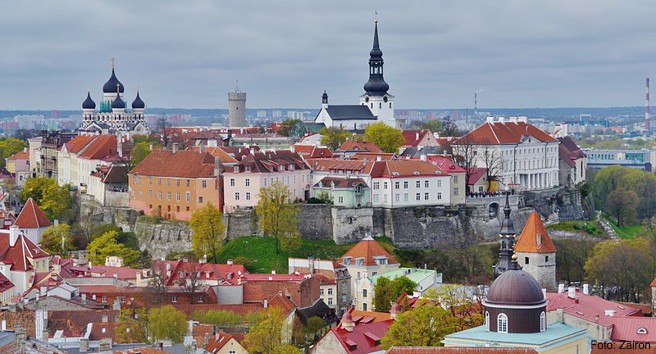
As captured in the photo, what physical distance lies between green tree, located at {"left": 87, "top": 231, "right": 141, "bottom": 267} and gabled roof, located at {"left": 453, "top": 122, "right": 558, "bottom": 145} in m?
23.3

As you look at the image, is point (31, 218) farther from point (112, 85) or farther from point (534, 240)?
point (112, 85)

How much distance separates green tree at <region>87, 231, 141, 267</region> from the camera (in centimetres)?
7794

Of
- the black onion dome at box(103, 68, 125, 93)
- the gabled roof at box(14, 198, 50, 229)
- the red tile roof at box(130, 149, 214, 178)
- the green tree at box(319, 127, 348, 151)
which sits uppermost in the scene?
the black onion dome at box(103, 68, 125, 93)

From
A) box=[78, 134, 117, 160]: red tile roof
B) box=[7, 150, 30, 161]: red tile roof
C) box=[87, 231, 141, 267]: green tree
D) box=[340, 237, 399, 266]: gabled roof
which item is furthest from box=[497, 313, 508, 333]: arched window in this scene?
box=[7, 150, 30, 161]: red tile roof

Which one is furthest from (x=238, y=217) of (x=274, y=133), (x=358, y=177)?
(x=274, y=133)

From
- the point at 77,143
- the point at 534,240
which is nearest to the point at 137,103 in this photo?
the point at 77,143

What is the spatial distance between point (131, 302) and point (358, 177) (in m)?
19.6

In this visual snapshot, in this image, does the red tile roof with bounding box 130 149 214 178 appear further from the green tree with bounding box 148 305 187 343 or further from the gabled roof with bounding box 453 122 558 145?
the green tree with bounding box 148 305 187 343

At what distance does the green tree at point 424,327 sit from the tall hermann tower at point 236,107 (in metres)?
89.9

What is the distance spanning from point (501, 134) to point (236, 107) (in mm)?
53529

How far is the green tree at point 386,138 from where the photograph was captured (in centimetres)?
9706

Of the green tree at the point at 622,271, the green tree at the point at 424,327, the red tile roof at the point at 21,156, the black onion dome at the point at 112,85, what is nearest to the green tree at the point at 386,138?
the green tree at the point at 622,271

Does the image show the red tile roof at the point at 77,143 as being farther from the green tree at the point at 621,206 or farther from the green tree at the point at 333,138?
the green tree at the point at 621,206

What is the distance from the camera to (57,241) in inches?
3174
